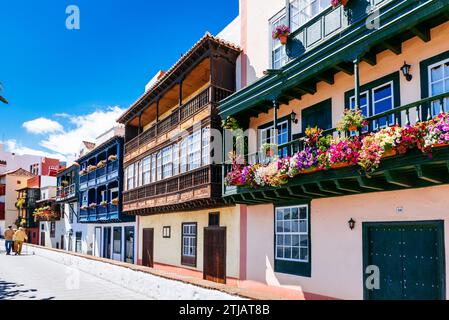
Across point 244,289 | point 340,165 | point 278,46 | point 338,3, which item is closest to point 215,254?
point 244,289

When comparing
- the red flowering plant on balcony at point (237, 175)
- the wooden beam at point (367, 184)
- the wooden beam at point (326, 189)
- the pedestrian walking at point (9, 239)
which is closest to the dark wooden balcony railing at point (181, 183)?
the red flowering plant on balcony at point (237, 175)

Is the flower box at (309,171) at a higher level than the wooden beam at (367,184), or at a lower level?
higher

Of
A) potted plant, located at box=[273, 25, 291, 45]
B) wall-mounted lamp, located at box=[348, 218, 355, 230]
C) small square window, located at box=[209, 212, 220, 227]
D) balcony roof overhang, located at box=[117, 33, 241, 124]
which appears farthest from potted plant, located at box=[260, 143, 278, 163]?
balcony roof overhang, located at box=[117, 33, 241, 124]

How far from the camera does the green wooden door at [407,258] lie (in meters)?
8.41

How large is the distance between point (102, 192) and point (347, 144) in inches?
994

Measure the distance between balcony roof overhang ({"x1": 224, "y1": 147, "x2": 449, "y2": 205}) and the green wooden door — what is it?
0.91 metres

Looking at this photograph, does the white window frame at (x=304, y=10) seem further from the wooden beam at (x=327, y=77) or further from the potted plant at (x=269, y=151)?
the potted plant at (x=269, y=151)

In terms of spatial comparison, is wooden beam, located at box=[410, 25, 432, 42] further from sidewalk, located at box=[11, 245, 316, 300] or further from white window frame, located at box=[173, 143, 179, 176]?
white window frame, located at box=[173, 143, 179, 176]

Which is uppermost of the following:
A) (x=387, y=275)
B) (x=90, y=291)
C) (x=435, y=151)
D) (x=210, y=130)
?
(x=210, y=130)

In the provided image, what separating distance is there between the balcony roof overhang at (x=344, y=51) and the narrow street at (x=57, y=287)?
7.10m

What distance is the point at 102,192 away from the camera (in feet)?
101
